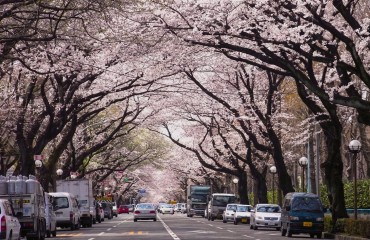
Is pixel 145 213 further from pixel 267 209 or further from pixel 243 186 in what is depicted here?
pixel 267 209

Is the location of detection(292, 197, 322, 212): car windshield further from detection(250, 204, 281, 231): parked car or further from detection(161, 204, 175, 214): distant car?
detection(161, 204, 175, 214): distant car

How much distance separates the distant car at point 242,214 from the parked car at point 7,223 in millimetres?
33017

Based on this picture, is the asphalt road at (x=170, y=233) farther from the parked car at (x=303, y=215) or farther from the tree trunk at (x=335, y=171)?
the tree trunk at (x=335, y=171)

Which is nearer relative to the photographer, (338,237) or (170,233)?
(338,237)

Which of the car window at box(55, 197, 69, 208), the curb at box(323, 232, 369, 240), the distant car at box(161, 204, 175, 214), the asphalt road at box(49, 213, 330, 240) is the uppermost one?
the distant car at box(161, 204, 175, 214)

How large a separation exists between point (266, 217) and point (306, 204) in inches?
326

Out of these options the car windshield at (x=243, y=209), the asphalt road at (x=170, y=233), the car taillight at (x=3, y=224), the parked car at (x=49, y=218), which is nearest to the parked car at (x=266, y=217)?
the asphalt road at (x=170, y=233)

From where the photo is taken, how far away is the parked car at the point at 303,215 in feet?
117

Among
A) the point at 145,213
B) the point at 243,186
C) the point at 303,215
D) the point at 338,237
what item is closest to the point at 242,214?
the point at 145,213

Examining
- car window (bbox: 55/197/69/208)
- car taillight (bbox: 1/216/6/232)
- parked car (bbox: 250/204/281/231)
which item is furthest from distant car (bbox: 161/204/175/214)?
car taillight (bbox: 1/216/6/232)

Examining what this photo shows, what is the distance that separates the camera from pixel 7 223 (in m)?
22.9

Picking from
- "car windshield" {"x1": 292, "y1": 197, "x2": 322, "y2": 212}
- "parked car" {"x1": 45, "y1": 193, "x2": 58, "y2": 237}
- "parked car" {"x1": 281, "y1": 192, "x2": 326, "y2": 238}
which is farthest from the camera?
"car windshield" {"x1": 292, "y1": 197, "x2": 322, "y2": 212}

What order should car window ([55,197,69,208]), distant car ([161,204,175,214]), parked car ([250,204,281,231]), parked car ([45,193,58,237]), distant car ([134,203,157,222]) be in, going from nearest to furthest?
parked car ([45,193,58,237]), car window ([55,197,69,208]), parked car ([250,204,281,231]), distant car ([134,203,157,222]), distant car ([161,204,175,214])

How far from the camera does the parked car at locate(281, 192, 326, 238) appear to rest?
117ft
